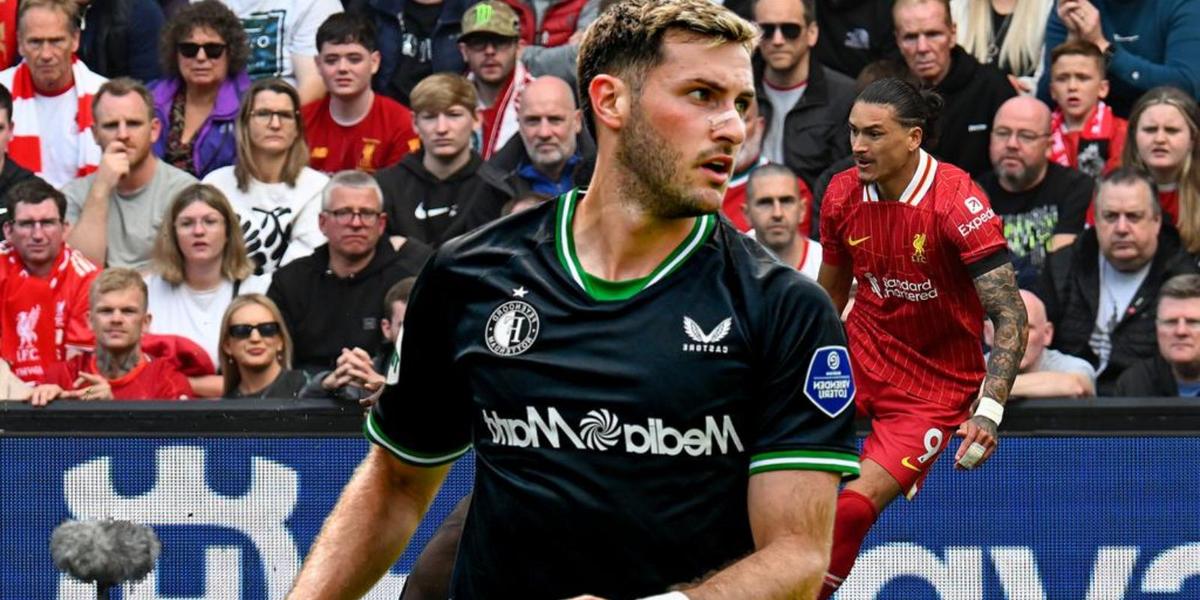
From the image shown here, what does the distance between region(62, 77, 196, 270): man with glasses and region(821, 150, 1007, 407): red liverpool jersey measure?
13.8 ft

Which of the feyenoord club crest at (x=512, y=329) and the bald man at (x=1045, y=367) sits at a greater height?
the feyenoord club crest at (x=512, y=329)

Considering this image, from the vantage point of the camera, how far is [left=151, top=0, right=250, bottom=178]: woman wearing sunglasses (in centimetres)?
1111

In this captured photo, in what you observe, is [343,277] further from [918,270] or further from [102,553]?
[102,553]

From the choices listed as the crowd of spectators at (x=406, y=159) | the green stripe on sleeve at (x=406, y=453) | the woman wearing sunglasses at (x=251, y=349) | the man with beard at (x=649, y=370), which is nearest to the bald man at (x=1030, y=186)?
the crowd of spectators at (x=406, y=159)

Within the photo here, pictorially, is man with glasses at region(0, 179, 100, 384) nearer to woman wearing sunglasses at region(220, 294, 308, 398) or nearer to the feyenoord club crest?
woman wearing sunglasses at region(220, 294, 308, 398)

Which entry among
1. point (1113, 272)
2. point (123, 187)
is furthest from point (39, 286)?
point (1113, 272)

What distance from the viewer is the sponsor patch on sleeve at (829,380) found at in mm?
3338

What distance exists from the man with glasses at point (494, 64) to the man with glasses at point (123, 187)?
169 centimetres

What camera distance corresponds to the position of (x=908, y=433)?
7566 mm

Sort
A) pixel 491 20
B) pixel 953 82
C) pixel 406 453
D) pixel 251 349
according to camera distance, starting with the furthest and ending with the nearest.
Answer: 1. pixel 491 20
2. pixel 953 82
3. pixel 251 349
4. pixel 406 453

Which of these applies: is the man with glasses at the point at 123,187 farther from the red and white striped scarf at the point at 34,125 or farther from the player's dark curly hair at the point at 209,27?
the player's dark curly hair at the point at 209,27

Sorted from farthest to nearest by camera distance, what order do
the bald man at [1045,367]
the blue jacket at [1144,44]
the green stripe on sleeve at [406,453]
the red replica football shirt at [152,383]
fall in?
the blue jacket at [1144,44] → the red replica football shirt at [152,383] → the bald man at [1045,367] → the green stripe on sleeve at [406,453]

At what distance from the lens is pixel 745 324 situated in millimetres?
3398

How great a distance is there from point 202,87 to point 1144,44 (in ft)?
16.8
